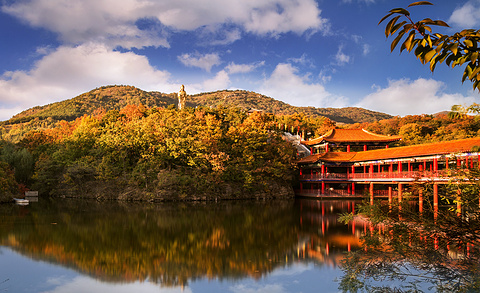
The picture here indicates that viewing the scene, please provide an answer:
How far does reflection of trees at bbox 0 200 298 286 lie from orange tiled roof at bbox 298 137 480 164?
9.38 meters

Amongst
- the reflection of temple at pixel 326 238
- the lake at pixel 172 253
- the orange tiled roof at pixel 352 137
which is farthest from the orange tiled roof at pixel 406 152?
the lake at pixel 172 253

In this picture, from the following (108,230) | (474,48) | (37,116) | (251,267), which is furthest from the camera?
(37,116)

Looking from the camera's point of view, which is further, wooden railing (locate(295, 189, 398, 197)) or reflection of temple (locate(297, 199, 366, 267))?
wooden railing (locate(295, 189, 398, 197))

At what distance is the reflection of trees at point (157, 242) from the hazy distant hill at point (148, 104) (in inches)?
1733

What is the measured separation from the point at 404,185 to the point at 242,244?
1502 centimetres

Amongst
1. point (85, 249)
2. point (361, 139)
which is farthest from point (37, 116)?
point (85, 249)

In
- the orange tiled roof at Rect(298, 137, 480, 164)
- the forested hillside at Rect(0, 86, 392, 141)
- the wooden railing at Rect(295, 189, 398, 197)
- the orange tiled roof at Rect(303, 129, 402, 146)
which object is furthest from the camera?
the forested hillside at Rect(0, 86, 392, 141)

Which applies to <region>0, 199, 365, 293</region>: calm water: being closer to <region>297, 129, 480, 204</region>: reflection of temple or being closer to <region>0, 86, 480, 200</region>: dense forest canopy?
<region>297, 129, 480, 204</region>: reflection of temple

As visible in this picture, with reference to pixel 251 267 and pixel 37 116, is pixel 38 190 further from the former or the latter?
pixel 37 116

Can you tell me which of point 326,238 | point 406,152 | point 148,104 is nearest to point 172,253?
point 326,238

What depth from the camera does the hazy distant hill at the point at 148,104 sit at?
257ft

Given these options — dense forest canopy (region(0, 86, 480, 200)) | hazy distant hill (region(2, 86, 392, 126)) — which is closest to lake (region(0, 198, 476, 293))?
dense forest canopy (region(0, 86, 480, 200))

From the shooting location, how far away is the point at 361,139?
102 ft

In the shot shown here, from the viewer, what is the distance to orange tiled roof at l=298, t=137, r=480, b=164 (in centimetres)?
1940
